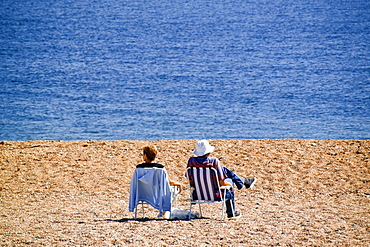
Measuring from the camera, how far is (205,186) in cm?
750

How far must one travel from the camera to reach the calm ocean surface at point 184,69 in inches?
960

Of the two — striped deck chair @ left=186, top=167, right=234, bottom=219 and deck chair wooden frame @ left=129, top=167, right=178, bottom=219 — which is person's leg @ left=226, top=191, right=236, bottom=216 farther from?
deck chair wooden frame @ left=129, top=167, right=178, bottom=219

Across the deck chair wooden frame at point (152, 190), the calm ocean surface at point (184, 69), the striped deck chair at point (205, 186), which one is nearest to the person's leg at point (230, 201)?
the striped deck chair at point (205, 186)

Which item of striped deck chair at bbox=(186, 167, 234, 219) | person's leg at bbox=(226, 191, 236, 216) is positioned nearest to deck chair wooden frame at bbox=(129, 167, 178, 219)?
striped deck chair at bbox=(186, 167, 234, 219)

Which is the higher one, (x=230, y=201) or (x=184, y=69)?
(x=184, y=69)

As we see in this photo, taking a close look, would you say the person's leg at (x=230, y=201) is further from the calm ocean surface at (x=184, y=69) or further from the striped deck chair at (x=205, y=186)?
the calm ocean surface at (x=184, y=69)

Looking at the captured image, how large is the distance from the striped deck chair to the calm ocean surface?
526 inches

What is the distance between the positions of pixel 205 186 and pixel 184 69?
127ft

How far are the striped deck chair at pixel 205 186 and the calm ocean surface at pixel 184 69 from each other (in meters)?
13.4

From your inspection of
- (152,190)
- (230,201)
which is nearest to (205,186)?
(230,201)

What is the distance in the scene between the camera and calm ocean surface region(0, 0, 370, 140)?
80.0ft

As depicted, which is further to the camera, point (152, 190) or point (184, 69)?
point (184, 69)

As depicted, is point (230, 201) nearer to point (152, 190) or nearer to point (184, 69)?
point (152, 190)

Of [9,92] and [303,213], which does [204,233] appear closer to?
[303,213]
